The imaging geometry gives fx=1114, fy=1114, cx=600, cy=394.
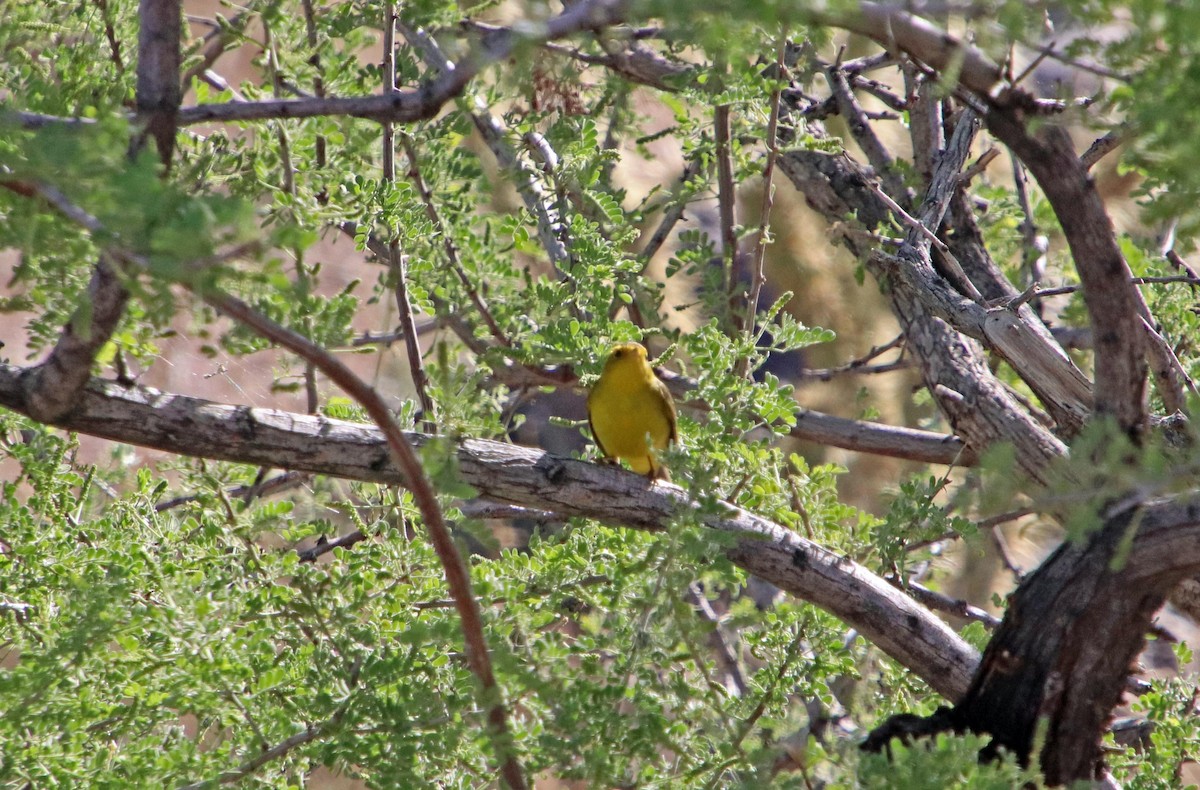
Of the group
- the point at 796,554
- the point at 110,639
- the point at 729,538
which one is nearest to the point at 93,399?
the point at 110,639

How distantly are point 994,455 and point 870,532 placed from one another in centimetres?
187

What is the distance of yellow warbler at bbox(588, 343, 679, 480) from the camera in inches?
172

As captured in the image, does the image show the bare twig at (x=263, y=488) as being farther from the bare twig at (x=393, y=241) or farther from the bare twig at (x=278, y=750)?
the bare twig at (x=278, y=750)

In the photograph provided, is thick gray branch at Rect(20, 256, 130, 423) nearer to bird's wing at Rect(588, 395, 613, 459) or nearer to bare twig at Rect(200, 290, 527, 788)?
bare twig at Rect(200, 290, 527, 788)

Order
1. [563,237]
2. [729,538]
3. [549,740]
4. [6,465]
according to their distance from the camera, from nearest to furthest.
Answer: [549,740] < [729,538] < [563,237] < [6,465]

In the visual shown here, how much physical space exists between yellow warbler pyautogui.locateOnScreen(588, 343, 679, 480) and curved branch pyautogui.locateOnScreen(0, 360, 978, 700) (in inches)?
56.6

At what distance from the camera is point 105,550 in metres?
2.96

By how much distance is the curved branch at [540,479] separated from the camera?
8.00 ft

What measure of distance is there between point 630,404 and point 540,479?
1.63 meters

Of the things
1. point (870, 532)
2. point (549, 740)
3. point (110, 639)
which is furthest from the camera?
point (870, 532)

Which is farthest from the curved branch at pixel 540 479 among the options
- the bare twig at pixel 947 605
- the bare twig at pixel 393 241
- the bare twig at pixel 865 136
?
the bare twig at pixel 865 136

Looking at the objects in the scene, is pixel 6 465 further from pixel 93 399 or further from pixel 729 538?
pixel 729 538

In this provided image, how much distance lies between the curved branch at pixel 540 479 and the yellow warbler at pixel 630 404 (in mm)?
1437

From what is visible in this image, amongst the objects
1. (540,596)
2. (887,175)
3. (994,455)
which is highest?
(887,175)
